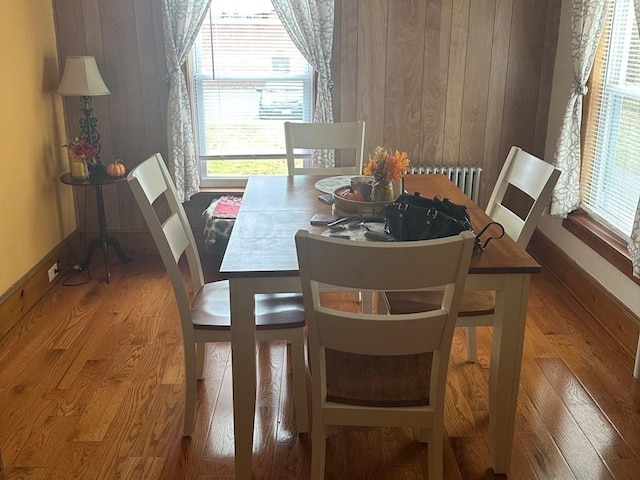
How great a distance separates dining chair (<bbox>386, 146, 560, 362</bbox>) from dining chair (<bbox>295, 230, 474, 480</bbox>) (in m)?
0.48

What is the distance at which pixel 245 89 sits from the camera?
4195 millimetres

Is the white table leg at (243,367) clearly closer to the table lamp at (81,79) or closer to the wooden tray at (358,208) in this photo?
the wooden tray at (358,208)

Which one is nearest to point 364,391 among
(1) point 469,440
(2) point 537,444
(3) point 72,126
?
(1) point 469,440

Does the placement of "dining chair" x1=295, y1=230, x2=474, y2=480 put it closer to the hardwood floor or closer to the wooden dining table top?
the wooden dining table top

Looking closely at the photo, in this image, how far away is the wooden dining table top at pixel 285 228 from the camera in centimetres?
193

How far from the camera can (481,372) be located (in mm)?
2834

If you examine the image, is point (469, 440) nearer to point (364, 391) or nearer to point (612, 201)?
point (364, 391)

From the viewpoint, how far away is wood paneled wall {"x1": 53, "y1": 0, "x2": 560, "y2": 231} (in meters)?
3.93

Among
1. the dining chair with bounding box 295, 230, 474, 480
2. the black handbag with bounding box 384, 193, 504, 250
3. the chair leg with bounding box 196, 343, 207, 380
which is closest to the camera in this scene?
the dining chair with bounding box 295, 230, 474, 480

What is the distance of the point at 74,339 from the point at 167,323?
1.44 feet

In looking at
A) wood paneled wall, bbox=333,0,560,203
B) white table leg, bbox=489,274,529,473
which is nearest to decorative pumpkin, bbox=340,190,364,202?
white table leg, bbox=489,274,529,473

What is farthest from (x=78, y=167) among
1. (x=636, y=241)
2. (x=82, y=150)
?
(x=636, y=241)

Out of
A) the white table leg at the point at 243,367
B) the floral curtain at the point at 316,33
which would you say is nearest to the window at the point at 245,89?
the floral curtain at the point at 316,33

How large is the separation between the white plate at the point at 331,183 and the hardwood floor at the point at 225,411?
0.78 meters
